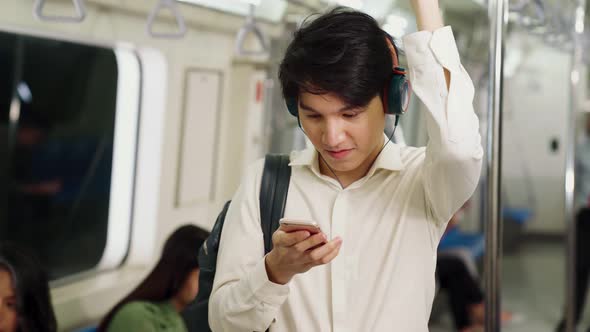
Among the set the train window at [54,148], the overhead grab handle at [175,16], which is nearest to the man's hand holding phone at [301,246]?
the overhead grab handle at [175,16]

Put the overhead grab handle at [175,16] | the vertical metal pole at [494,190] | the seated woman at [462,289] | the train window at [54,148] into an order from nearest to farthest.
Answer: the vertical metal pole at [494,190] → the overhead grab handle at [175,16] → the train window at [54,148] → the seated woman at [462,289]

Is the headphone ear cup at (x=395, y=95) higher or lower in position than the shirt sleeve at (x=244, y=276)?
higher

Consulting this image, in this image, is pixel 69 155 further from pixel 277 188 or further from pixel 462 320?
pixel 277 188

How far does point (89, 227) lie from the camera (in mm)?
7543

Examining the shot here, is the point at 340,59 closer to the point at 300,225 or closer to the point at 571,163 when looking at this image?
the point at 300,225

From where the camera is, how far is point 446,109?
4.72ft

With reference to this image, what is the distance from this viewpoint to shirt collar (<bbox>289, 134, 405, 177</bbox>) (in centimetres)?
165

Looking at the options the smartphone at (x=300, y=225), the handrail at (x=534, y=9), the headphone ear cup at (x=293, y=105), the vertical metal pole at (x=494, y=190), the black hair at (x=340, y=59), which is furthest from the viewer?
the handrail at (x=534, y=9)

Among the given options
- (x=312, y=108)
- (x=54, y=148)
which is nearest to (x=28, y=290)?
(x=312, y=108)

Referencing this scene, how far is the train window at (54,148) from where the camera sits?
5.13 metres

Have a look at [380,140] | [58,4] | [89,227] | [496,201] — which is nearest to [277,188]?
[380,140]

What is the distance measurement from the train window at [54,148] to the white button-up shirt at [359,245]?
10.1 feet

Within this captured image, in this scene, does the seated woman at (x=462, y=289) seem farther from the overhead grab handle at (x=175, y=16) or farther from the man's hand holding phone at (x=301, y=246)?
the man's hand holding phone at (x=301, y=246)

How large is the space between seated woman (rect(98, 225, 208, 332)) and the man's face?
5.36 ft
